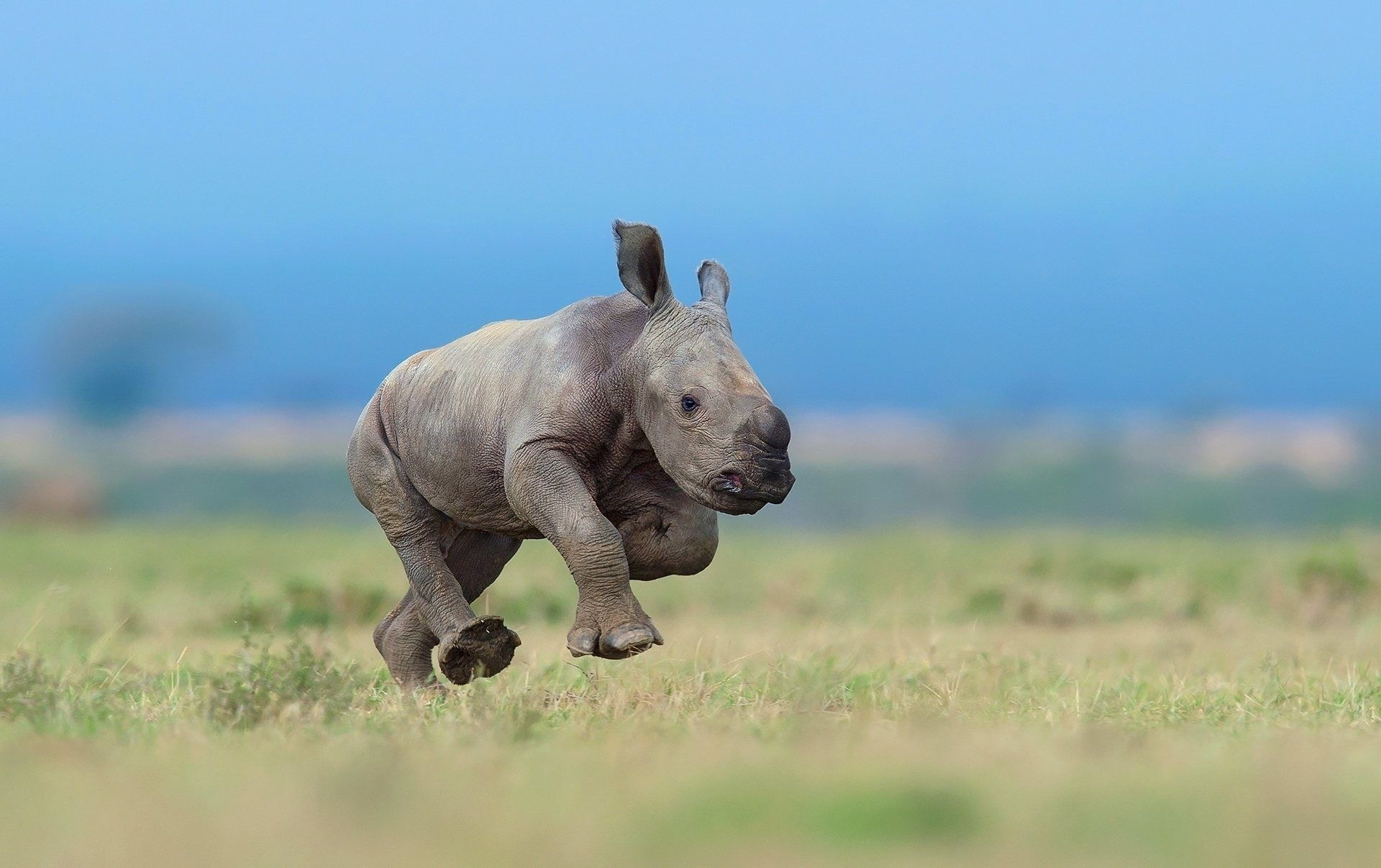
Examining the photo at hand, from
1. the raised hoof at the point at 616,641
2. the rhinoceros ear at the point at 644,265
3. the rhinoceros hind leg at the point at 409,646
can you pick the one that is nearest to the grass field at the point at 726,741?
the raised hoof at the point at 616,641

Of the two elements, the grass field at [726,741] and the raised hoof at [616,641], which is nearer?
the grass field at [726,741]

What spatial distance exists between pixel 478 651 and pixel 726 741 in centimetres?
233

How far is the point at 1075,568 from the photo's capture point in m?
15.3

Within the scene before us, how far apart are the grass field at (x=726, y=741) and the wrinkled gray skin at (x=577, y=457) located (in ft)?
1.17

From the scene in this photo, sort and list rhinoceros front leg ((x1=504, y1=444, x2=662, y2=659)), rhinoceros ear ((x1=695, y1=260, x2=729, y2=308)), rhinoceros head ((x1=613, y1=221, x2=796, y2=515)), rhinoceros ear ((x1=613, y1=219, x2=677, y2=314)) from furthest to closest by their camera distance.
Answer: rhinoceros ear ((x1=695, y1=260, x2=729, y2=308)) < rhinoceros ear ((x1=613, y1=219, x2=677, y2=314)) < rhinoceros front leg ((x1=504, y1=444, x2=662, y2=659)) < rhinoceros head ((x1=613, y1=221, x2=796, y2=515))

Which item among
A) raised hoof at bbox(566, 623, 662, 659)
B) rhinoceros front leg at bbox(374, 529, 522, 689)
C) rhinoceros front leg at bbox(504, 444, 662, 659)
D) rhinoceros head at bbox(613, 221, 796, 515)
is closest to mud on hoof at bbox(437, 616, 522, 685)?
rhinoceros front leg at bbox(374, 529, 522, 689)

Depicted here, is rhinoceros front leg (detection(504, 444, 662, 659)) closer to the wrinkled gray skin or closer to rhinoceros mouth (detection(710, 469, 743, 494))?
the wrinkled gray skin

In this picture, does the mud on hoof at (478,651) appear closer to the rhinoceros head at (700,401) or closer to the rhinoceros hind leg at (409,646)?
the rhinoceros hind leg at (409,646)

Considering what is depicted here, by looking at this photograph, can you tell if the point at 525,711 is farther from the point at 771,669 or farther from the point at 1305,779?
the point at 1305,779

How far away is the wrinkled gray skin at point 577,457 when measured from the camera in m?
6.59

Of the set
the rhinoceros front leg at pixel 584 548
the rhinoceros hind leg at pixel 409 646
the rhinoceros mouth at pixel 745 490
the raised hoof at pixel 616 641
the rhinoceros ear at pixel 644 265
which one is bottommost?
the rhinoceros hind leg at pixel 409 646

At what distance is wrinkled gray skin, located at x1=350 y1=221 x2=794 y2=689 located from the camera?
6594 mm

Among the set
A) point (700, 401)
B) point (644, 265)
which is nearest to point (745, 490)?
point (700, 401)

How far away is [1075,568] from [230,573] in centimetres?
788
